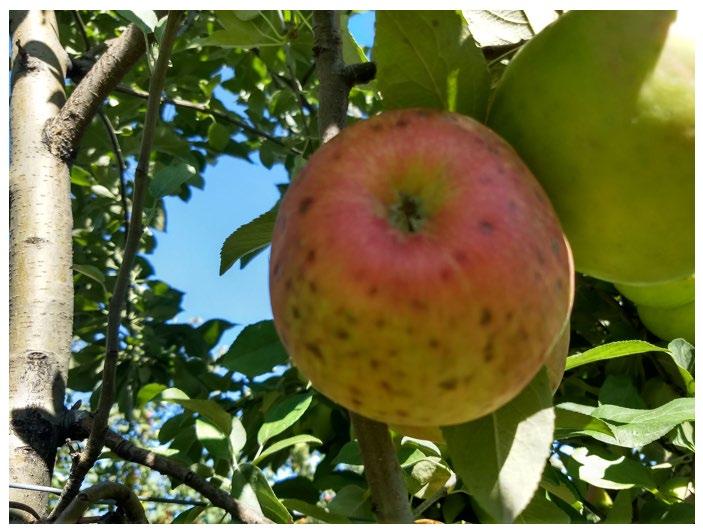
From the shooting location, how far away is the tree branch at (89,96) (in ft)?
3.74

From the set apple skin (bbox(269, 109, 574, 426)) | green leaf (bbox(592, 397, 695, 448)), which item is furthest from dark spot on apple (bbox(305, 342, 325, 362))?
green leaf (bbox(592, 397, 695, 448))

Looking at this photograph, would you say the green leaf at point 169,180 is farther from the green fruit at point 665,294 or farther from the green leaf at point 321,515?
the green fruit at point 665,294

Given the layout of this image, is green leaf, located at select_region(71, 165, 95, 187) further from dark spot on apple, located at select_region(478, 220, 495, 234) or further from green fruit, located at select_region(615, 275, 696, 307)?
dark spot on apple, located at select_region(478, 220, 495, 234)

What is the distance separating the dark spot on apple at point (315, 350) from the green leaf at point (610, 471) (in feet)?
2.63

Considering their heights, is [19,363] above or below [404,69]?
below

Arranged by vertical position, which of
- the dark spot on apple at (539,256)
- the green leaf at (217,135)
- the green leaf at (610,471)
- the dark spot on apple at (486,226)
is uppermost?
the dark spot on apple at (486,226)

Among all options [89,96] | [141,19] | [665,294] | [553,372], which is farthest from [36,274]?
[665,294]

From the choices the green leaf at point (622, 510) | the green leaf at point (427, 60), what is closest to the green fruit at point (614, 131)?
the green leaf at point (427, 60)

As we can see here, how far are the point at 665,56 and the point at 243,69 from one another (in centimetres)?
A: 170

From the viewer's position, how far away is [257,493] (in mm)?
864

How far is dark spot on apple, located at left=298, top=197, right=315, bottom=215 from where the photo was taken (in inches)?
18.7

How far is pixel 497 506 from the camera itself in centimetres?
52

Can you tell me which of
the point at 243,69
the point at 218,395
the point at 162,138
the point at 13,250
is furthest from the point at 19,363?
the point at 243,69

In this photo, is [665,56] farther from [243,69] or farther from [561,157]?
[243,69]
